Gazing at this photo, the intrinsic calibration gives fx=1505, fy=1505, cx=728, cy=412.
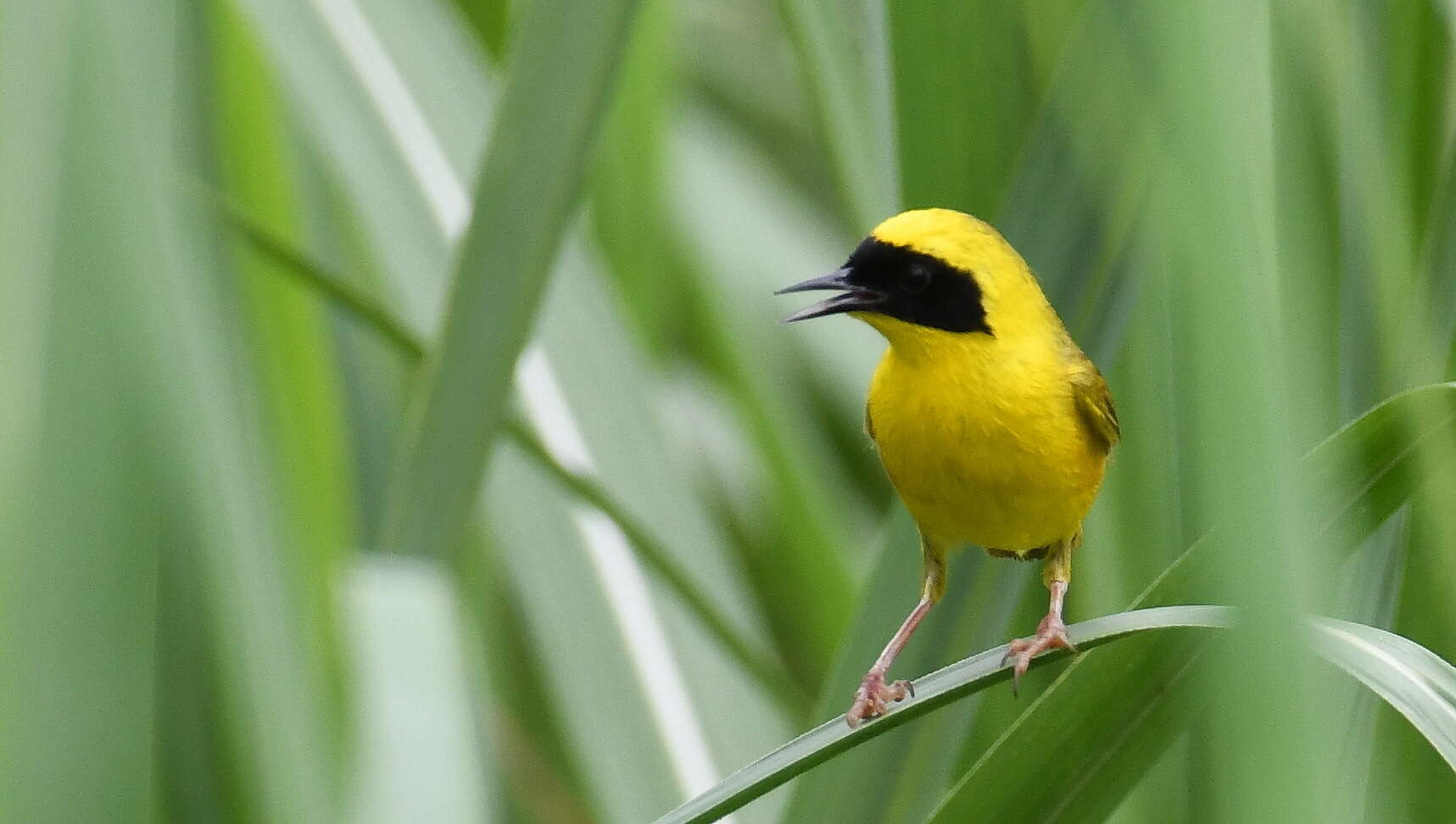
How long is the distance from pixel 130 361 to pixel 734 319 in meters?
1.33

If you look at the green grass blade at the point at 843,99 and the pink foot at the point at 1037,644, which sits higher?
the green grass blade at the point at 843,99

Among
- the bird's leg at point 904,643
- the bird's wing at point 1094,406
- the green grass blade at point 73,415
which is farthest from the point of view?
the bird's wing at point 1094,406

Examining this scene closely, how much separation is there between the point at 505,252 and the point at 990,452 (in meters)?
0.61

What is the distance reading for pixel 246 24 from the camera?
188 centimetres

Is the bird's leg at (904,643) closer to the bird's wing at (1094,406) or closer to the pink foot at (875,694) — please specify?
the pink foot at (875,694)

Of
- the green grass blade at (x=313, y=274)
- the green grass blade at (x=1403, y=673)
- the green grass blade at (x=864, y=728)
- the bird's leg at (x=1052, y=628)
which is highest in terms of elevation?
the green grass blade at (x=313, y=274)

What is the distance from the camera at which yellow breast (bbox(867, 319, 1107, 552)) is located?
1484 millimetres

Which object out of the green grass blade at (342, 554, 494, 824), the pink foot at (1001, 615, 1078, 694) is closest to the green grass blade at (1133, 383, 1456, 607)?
the pink foot at (1001, 615, 1078, 694)

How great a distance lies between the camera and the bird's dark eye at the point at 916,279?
153 cm

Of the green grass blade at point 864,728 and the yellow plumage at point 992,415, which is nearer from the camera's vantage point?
the green grass blade at point 864,728

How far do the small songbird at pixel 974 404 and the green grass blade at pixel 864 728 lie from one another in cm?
39

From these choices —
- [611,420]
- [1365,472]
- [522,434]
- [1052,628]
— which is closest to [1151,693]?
[1365,472]

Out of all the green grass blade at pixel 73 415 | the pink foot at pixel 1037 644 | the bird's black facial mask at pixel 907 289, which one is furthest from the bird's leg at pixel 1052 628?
the green grass blade at pixel 73 415

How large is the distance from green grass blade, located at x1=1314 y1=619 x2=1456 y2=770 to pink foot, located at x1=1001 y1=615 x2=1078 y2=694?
260 mm
